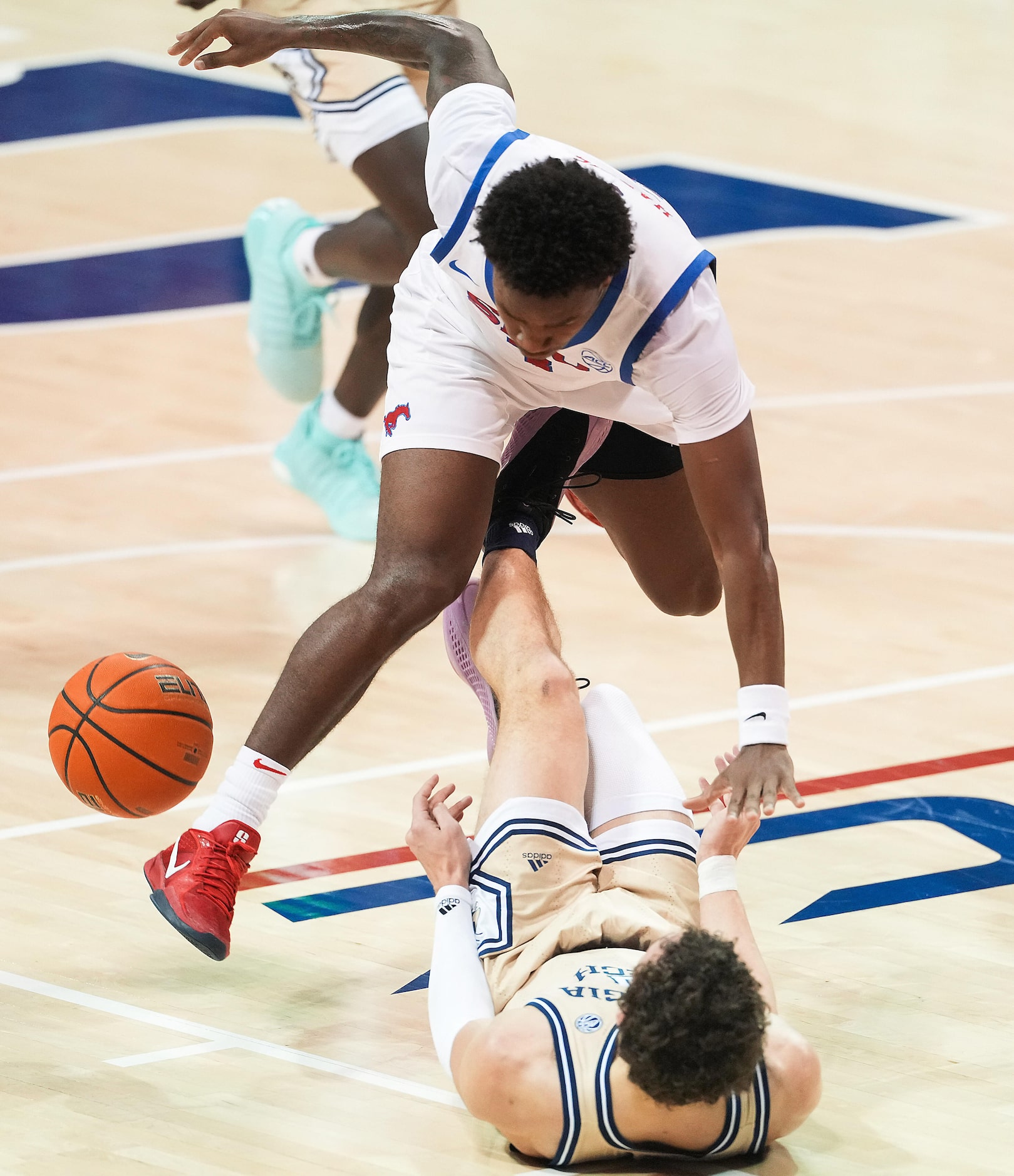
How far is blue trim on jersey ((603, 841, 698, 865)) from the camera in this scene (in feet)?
13.1

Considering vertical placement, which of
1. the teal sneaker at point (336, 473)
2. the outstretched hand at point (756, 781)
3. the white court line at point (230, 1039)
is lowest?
the teal sneaker at point (336, 473)

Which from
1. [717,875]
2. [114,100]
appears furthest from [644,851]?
[114,100]

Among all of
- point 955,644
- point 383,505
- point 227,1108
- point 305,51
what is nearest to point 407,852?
point 383,505

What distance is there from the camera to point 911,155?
1114 cm

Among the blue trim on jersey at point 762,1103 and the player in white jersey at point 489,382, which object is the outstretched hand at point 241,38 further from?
the blue trim on jersey at point 762,1103

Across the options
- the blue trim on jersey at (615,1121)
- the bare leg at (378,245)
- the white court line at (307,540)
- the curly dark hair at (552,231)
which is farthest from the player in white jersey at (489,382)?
the white court line at (307,540)

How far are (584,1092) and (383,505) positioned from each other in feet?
4.81

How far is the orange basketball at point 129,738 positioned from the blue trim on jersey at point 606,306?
1207 millimetres

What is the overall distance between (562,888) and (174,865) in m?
0.82

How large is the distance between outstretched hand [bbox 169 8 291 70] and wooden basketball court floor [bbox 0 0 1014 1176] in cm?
180

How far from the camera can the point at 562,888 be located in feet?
12.5

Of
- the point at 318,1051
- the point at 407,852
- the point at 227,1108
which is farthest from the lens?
the point at 407,852

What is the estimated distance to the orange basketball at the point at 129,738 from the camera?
14.2 feet

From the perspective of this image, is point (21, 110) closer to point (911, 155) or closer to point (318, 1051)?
point (911, 155)
